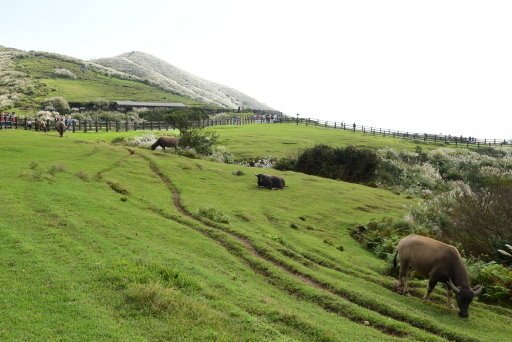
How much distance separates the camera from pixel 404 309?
13727 mm

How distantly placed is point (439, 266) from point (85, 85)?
480ft

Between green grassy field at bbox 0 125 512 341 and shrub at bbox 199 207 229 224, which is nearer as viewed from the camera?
green grassy field at bbox 0 125 512 341

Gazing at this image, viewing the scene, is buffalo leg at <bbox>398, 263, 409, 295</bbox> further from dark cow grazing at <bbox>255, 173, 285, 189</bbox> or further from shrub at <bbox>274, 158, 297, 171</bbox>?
shrub at <bbox>274, 158, 297, 171</bbox>

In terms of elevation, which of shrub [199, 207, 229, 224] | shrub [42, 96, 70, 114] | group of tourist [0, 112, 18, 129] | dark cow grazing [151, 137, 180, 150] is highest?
shrub [42, 96, 70, 114]

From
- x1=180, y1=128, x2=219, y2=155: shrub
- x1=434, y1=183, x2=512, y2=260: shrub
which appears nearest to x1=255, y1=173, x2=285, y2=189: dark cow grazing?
x1=434, y1=183, x2=512, y2=260: shrub

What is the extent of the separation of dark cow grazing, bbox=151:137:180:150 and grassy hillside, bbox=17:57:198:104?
81.8 meters

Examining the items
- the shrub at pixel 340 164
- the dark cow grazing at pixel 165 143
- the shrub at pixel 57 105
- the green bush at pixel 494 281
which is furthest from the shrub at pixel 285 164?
the shrub at pixel 57 105

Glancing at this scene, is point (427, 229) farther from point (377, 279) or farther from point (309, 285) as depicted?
point (309, 285)

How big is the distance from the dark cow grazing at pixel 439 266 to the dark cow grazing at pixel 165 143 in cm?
3157

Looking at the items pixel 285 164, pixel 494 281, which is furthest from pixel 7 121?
pixel 494 281

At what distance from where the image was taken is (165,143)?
4403 cm

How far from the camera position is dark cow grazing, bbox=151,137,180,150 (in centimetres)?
4385

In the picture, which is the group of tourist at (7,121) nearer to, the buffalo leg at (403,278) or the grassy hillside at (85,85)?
the buffalo leg at (403,278)

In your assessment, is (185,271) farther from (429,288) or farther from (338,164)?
(338,164)
